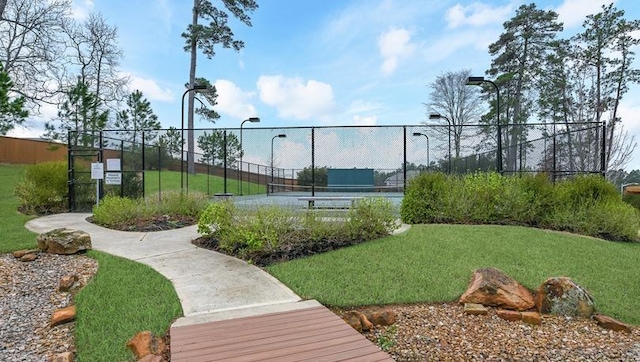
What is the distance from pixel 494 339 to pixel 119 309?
3050mm

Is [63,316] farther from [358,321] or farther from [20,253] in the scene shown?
[20,253]

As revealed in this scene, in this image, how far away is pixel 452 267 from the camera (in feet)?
13.3

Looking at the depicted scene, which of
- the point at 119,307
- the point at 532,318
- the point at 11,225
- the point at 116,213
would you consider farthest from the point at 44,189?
the point at 532,318

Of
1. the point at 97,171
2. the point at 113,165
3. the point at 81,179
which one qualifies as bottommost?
the point at 81,179

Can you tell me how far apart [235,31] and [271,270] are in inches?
812

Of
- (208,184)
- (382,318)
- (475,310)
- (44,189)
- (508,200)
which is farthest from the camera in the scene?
(208,184)

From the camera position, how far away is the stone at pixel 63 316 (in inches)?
109

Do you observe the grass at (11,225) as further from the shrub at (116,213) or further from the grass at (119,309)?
the grass at (119,309)

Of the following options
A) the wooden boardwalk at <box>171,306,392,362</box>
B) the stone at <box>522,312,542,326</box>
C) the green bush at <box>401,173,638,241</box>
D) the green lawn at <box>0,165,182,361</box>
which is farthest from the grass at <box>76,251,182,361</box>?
the green bush at <box>401,173,638,241</box>

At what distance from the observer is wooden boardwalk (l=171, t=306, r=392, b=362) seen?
205cm

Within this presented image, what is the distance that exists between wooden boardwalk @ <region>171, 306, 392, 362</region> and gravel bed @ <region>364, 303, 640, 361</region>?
34cm

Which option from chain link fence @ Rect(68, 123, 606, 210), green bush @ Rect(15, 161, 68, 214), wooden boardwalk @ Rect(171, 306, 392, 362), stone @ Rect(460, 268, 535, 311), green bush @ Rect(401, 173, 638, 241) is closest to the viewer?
wooden boardwalk @ Rect(171, 306, 392, 362)

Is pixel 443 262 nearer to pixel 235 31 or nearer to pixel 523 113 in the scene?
pixel 523 113

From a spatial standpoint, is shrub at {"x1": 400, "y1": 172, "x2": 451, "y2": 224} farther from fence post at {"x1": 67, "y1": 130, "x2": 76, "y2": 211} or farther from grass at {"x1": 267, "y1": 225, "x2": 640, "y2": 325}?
fence post at {"x1": 67, "y1": 130, "x2": 76, "y2": 211}
